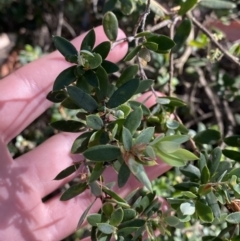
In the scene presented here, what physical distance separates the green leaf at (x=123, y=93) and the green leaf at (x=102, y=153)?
0.14m

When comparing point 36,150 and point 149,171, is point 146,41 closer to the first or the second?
point 149,171

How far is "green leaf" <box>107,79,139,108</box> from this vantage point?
1041mm

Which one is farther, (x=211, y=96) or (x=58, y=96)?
(x=211, y=96)

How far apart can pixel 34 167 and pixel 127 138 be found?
75 centimetres

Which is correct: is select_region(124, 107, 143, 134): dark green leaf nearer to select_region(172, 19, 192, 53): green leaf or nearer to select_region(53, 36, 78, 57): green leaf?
select_region(53, 36, 78, 57): green leaf

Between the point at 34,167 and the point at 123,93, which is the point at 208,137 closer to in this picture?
the point at 123,93

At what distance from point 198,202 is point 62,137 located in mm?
674

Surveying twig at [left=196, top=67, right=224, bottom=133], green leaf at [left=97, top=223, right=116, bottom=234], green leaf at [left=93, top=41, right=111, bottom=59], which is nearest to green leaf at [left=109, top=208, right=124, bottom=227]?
green leaf at [left=97, top=223, right=116, bottom=234]

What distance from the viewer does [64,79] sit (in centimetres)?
108

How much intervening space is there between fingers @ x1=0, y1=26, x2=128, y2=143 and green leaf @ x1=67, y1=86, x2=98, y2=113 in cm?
47

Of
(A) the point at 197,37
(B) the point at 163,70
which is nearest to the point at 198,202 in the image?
(B) the point at 163,70

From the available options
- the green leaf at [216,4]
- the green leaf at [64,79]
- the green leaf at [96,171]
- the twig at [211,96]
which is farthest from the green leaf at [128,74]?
the twig at [211,96]

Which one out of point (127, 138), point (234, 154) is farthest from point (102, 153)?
point (234, 154)

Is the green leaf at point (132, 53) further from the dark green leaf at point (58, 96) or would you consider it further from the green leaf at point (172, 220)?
Answer: the green leaf at point (172, 220)
